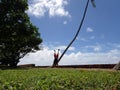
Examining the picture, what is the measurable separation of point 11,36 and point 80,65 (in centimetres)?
903

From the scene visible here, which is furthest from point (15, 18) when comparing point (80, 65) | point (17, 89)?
point (17, 89)

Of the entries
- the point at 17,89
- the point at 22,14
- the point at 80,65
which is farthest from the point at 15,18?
the point at 17,89

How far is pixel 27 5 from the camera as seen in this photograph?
4053 centimetres

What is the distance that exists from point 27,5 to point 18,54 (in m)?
11.1

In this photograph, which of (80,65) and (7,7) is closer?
(80,65)

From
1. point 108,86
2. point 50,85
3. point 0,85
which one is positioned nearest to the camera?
point 0,85

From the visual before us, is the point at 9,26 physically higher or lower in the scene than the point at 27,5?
lower

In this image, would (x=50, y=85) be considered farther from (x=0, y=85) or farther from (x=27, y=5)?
(x=27, y=5)

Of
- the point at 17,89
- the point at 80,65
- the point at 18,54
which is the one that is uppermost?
the point at 18,54

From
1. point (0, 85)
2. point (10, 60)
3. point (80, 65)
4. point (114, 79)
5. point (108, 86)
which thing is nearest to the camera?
point (0, 85)

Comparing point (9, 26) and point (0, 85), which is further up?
point (9, 26)

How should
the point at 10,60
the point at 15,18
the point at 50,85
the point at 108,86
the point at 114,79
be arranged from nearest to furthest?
the point at 50,85
the point at 108,86
the point at 114,79
the point at 15,18
the point at 10,60

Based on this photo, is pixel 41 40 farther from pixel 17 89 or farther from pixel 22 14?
pixel 17 89

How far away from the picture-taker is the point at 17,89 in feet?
23.4
